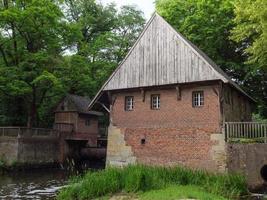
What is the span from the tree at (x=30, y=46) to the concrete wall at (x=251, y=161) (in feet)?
50.5

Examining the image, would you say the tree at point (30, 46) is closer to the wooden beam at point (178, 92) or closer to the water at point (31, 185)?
the water at point (31, 185)

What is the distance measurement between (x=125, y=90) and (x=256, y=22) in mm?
8590

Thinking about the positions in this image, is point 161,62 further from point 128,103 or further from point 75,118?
point 75,118

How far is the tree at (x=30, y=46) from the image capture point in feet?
92.6

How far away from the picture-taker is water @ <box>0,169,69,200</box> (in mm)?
16734

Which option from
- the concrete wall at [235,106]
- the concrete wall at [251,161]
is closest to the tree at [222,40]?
the concrete wall at [235,106]

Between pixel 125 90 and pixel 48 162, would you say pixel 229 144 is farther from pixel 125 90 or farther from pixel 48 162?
pixel 48 162

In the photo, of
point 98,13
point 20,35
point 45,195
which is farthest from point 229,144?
point 98,13

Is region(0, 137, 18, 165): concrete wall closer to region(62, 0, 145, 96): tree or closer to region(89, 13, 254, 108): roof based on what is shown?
region(89, 13, 254, 108): roof

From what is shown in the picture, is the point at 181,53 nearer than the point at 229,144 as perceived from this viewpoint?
No

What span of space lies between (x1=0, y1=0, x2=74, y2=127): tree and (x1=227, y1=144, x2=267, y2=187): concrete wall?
606 inches

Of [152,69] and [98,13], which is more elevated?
[98,13]

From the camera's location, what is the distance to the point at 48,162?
30.4 metres

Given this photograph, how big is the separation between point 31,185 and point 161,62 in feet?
32.3
